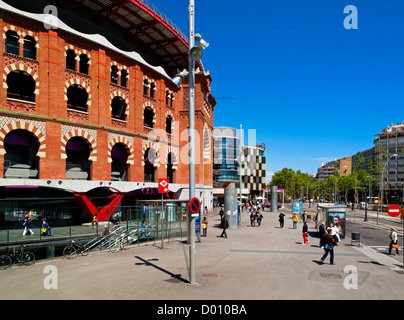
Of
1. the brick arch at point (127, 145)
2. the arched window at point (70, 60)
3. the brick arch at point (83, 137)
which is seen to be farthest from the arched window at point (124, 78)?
the brick arch at point (83, 137)

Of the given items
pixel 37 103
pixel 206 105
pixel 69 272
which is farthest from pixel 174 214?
pixel 206 105

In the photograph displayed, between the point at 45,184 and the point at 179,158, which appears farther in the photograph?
the point at 179,158

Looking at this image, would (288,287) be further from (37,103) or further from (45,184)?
(37,103)

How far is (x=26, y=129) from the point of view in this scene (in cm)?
2272

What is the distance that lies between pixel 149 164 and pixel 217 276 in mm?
26086

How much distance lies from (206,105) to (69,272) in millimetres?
41398

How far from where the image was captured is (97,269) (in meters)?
13.6

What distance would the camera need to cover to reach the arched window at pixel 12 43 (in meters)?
22.8

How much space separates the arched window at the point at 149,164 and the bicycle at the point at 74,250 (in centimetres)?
1738

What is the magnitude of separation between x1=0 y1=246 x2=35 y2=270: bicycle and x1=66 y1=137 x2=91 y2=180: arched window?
41.6 feet

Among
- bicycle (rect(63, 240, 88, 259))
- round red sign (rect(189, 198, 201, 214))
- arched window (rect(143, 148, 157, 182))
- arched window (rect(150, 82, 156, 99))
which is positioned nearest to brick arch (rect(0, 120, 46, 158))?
bicycle (rect(63, 240, 88, 259))

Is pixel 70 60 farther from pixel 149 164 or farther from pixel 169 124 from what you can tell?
pixel 169 124

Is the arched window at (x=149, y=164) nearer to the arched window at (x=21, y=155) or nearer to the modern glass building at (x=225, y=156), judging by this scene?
the arched window at (x=21, y=155)

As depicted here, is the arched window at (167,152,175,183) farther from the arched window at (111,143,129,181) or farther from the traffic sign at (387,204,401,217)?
the traffic sign at (387,204,401,217)
